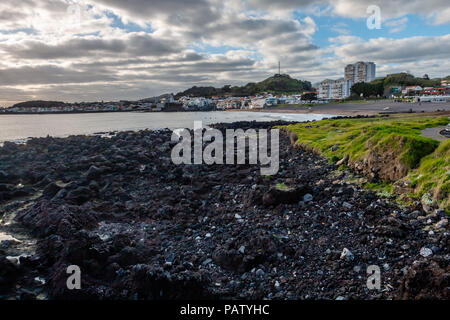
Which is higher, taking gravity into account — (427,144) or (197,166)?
(427,144)

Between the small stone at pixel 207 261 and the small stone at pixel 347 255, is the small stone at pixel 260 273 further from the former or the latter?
the small stone at pixel 347 255

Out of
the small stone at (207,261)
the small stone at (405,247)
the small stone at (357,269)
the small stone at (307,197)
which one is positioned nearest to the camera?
the small stone at (357,269)

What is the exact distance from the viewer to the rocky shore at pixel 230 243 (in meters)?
7.12

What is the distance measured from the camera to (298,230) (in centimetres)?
968

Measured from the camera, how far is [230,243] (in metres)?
9.22

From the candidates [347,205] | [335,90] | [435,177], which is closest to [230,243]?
[347,205]

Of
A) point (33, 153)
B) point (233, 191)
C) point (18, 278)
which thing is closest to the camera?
point (18, 278)

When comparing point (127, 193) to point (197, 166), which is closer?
point (127, 193)

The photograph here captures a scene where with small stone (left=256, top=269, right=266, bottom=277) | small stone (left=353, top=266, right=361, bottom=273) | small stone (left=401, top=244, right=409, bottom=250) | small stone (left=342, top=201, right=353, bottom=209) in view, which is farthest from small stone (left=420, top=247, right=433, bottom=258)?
small stone (left=256, top=269, right=266, bottom=277)

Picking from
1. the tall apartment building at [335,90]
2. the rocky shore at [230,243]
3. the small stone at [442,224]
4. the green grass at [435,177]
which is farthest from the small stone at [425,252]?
the tall apartment building at [335,90]

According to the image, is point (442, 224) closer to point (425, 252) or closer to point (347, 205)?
point (425, 252)

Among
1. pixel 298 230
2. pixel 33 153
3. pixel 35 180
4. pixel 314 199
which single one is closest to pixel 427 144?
pixel 314 199

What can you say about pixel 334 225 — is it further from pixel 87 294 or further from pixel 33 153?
pixel 33 153
